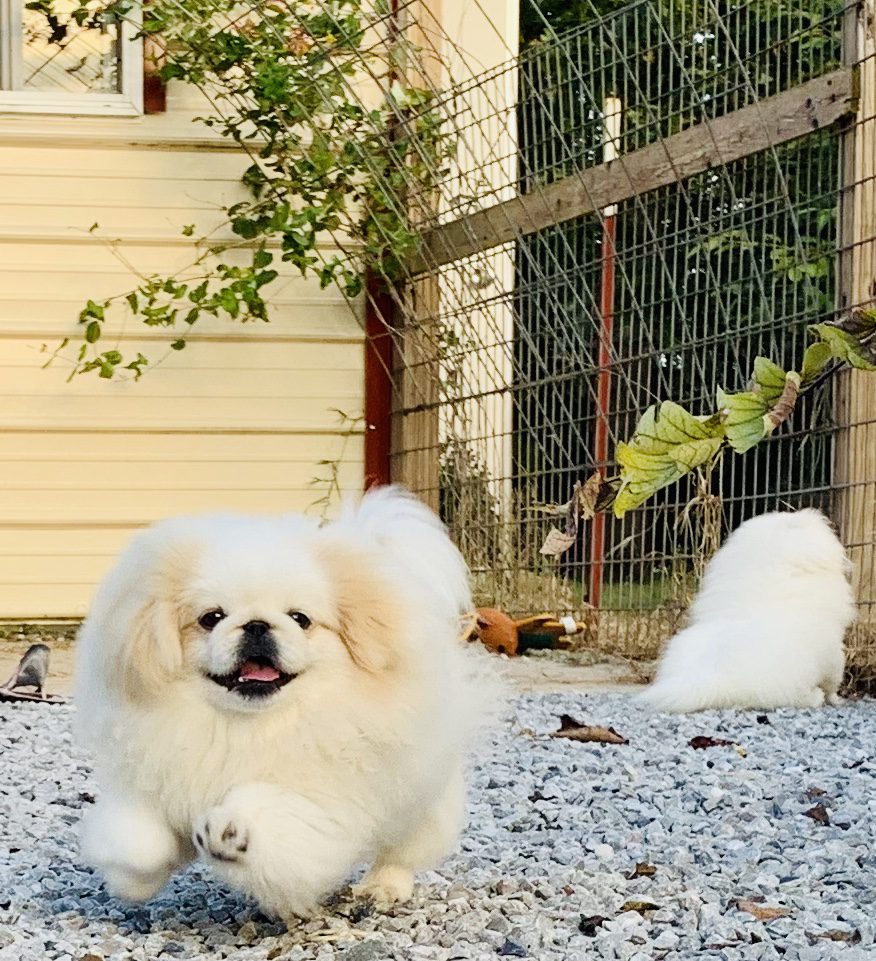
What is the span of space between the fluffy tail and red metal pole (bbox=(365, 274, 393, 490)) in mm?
3980

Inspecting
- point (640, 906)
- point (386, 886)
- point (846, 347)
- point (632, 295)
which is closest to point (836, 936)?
point (640, 906)

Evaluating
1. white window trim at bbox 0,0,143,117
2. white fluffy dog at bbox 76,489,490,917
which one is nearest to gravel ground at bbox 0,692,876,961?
white fluffy dog at bbox 76,489,490,917

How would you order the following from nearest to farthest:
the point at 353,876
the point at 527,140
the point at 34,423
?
the point at 353,876 < the point at 527,140 < the point at 34,423

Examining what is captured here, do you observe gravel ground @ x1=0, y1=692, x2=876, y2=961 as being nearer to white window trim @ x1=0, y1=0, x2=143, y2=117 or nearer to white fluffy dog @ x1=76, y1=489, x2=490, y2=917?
white fluffy dog @ x1=76, y1=489, x2=490, y2=917

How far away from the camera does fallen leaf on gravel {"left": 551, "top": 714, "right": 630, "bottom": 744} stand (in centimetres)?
405

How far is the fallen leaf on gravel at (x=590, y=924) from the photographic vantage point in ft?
7.93

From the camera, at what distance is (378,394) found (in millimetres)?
6742

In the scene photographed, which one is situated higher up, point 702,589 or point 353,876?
point 702,589

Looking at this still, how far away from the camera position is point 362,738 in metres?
2.38

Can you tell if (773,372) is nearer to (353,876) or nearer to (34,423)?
(353,876)

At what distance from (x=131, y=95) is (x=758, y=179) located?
9.53 ft

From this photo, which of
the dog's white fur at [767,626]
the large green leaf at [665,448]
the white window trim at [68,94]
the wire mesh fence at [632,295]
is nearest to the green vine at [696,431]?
the large green leaf at [665,448]

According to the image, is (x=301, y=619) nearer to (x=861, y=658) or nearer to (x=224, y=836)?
(x=224, y=836)

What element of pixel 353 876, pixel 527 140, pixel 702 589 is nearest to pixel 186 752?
pixel 353 876
